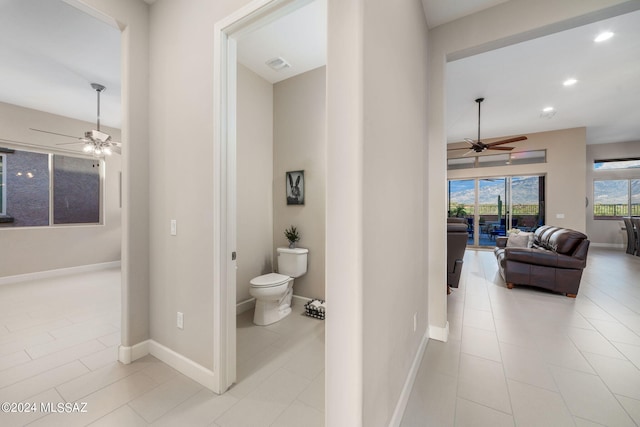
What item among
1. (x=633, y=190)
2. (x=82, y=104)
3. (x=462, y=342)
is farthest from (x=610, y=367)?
(x=633, y=190)

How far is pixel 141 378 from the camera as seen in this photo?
1741 mm

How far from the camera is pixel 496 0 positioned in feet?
6.65

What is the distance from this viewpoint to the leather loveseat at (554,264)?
327 centimetres

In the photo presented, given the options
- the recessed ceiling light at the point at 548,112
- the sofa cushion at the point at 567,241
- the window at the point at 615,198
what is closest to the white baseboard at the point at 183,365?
the sofa cushion at the point at 567,241

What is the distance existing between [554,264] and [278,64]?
452 centimetres

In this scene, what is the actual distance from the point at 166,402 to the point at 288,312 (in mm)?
1447

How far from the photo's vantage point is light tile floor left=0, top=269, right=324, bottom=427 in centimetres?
141

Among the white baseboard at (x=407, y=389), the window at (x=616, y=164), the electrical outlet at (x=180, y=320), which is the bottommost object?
the white baseboard at (x=407, y=389)

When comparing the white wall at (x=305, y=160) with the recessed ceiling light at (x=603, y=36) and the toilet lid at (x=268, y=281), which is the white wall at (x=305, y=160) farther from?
the recessed ceiling light at (x=603, y=36)

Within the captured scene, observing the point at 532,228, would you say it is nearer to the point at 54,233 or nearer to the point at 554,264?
the point at 554,264

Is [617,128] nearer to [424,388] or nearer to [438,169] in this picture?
[438,169]

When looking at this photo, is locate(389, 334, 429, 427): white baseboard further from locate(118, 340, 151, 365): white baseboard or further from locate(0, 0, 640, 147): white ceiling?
locate(0, 0, 640, 147): white ceiling

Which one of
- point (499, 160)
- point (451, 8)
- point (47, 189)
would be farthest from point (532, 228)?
point (47, 189)

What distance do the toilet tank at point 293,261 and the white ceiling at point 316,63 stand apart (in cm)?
226
